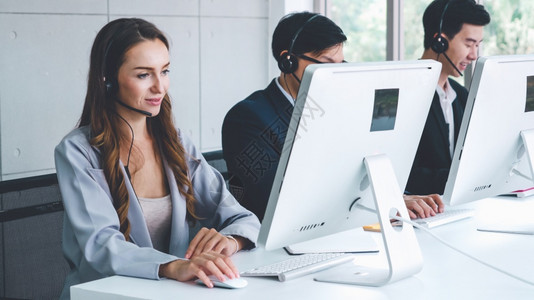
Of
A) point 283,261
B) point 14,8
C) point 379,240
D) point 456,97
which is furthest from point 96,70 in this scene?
point 456,97

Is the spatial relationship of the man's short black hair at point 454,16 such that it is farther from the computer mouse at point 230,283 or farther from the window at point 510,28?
the computer mouse at point 230,283

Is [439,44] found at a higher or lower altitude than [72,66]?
higher

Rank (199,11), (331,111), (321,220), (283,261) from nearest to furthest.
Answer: (331,111) < (321,220) < (283,261) < (199,11)

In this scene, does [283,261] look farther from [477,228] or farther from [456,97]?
[456,97]

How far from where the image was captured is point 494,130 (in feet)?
6.84

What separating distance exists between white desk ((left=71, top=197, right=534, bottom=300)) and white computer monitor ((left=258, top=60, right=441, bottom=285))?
9cm

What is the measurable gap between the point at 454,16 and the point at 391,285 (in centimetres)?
179

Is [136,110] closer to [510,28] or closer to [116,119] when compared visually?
[116,119]

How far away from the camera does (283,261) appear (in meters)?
1.86

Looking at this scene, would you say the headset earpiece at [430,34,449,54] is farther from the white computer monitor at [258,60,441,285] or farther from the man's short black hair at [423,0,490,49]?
the white computer monitor at [258,60,441,285]

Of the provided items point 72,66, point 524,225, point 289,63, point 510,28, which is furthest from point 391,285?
point 510,28

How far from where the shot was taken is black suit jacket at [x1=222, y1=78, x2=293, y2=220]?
2.52 metres

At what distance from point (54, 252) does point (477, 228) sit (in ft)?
3.96

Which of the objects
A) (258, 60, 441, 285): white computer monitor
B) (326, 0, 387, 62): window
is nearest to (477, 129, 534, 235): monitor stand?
(258, 60, 441, 285): white computer monitor
